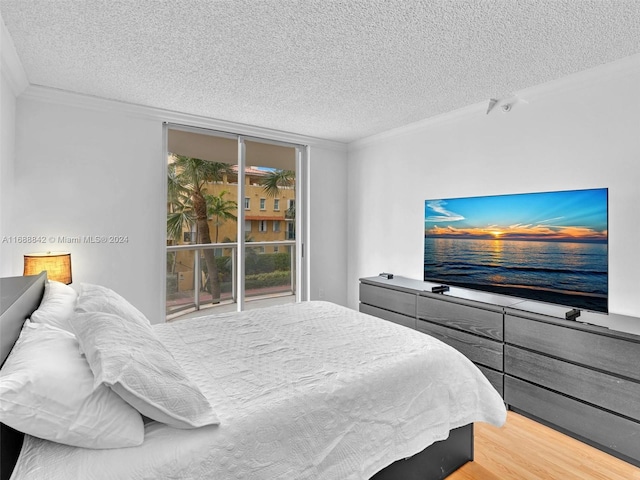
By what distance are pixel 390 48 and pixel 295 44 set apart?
636 millimetres

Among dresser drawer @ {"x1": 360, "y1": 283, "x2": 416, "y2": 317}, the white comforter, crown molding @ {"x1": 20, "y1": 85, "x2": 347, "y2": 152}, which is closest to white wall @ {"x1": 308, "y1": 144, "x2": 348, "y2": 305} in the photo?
crown molding @ {"x1": 20, "y1": 85, "x2": 347, "y2": 152}

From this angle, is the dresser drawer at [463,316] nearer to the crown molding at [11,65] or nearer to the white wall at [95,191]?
the white wall at [95,191]

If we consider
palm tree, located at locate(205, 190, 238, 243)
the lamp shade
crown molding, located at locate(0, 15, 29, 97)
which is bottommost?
the lamp shade

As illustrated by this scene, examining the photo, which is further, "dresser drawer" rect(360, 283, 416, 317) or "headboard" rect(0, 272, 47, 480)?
"dresser drawer" rect(360, 283, 416, 317)

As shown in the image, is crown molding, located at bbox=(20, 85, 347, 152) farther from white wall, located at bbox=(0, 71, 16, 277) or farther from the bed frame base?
the bed frame base

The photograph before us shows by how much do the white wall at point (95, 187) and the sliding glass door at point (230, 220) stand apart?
65 centimetres

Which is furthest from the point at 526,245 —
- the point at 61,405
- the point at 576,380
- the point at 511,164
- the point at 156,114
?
the point at 156,114

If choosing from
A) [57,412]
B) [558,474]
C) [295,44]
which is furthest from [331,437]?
[295,44]

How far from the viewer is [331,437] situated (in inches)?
55.0

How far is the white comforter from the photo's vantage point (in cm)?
110

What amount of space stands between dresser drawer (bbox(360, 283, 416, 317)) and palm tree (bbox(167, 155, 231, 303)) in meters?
2.18

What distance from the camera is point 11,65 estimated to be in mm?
2508

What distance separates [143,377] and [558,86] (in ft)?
11.4

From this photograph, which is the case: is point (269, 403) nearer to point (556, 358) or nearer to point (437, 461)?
point (437, 461)
